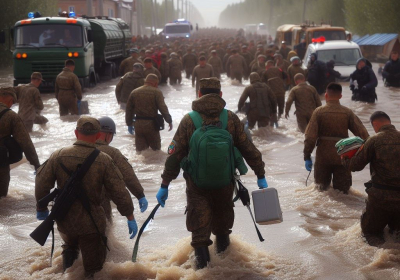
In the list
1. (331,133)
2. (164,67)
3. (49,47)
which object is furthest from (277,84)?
(164,67)

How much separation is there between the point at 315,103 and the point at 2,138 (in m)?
6.16

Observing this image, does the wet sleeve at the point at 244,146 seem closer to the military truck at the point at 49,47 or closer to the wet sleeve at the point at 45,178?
the wet sleeve at the point at 45,178

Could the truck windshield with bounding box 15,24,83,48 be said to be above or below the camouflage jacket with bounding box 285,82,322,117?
above

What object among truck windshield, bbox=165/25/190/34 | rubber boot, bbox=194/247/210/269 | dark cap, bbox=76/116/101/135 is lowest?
truck windshield, bbox=165/25/190/34

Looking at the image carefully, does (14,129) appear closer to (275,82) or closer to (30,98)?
(30,98)

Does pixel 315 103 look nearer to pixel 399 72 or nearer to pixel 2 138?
pixel 2 138

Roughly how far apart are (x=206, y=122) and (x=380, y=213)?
78.6 inches

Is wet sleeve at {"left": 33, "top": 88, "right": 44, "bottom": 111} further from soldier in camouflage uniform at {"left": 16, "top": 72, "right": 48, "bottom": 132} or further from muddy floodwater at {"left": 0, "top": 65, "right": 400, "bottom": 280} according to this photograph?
muddy floodwater at {"left": 0, "top": 65, "right": 400, "bottom": 280}

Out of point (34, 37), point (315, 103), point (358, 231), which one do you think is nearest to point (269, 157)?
point (315, 103)

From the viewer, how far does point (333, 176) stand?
8477 millimetres

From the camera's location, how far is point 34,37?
2080cm

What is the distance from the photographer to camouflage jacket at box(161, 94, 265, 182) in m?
5.56

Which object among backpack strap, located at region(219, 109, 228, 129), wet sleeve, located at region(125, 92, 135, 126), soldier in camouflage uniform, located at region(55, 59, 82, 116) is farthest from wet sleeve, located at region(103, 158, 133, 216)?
soldier in camouflage uniform, located at region(55, 59, 82, 116)

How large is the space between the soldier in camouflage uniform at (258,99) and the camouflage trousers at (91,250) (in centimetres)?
817
